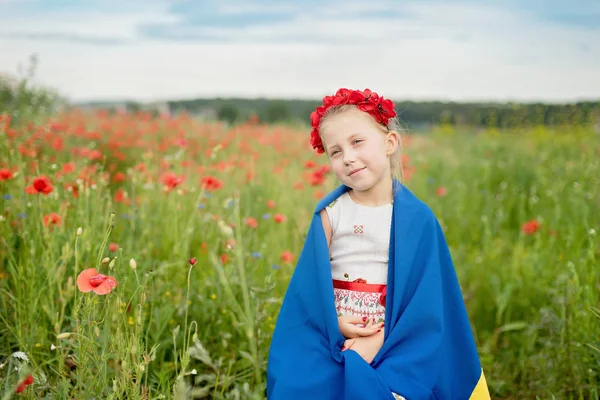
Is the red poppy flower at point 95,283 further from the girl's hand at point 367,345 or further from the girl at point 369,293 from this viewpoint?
the girl's hand at point 367,345

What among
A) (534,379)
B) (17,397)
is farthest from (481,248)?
(17,397)

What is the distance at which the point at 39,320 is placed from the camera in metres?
2.52

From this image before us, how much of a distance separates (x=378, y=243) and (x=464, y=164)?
193 inches

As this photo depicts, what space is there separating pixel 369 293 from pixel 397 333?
6.7 inches

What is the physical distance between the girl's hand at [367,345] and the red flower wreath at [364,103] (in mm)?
693

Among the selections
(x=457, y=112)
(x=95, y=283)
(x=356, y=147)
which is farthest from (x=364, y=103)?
(x=457, y=112)

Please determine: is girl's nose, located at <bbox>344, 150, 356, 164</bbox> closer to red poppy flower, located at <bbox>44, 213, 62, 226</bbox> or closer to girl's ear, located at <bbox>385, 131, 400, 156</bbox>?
girl's ear, located at <bbox>385, 131, 400, 156</bbox>

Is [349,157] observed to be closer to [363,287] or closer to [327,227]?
[327,227]

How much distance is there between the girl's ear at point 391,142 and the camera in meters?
2.03

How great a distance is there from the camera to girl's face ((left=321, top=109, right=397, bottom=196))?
1962mm

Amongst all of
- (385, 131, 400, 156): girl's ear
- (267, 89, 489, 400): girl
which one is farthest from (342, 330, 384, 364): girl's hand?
(385, 131, 400, 156): girl's ear

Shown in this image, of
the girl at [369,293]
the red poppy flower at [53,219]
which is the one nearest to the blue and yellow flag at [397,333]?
the girl at [369,293]

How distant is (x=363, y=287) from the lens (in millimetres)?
2012

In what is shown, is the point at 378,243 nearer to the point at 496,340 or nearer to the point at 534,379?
the point at 534,379
